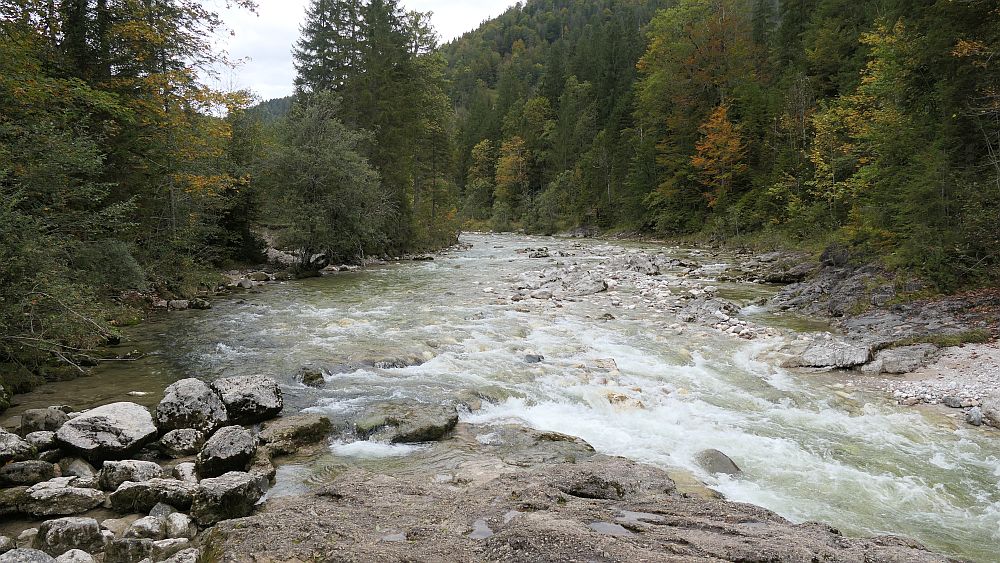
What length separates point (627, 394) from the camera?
26.3ft

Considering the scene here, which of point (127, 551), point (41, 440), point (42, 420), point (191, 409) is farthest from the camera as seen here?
point (191, 409)

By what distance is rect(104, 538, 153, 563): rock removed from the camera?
3.83 m

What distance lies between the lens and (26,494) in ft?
14.7

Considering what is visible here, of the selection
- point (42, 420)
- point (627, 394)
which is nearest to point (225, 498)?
point (42, 420)

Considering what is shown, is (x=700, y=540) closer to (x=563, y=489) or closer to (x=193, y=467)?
(x=563, y=489)

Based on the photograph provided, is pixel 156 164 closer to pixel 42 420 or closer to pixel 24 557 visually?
pixel 42 420

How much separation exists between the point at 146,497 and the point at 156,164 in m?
13.3

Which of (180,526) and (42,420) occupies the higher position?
(42,420)

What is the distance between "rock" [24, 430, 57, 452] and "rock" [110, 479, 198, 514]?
1.57 m

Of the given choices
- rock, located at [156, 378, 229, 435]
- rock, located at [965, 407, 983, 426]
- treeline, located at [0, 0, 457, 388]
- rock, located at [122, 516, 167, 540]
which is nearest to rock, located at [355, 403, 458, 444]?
rock, located at [156, 378, 229, 435]

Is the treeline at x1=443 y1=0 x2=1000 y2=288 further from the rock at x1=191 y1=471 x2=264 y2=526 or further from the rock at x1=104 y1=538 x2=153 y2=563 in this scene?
the rock at x1=104 y1=538 x2=153 y2=563

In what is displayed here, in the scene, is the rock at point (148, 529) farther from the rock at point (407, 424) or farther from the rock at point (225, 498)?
the rock at point (407, 424)

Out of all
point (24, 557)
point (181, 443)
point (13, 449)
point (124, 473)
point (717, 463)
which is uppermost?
point (24, 557)

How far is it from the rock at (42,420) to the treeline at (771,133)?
16641 millimetres
